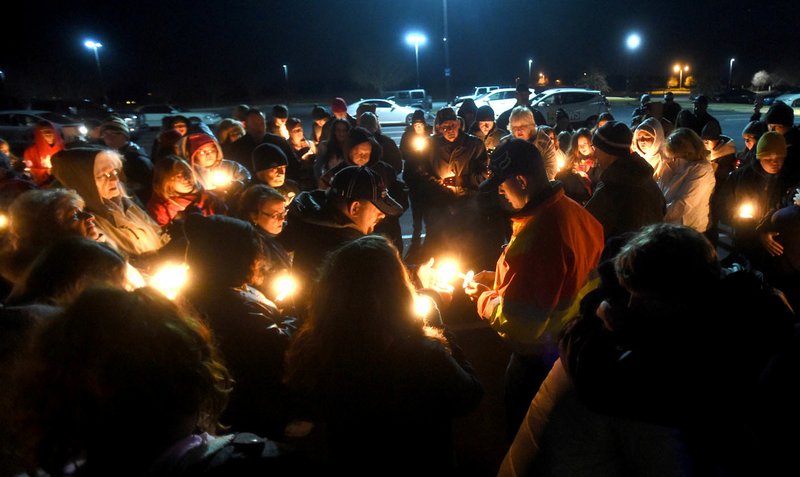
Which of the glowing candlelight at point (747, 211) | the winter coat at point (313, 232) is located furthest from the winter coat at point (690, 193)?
the winter coat at point (313, 232)

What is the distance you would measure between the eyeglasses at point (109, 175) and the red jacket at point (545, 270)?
11.2ft

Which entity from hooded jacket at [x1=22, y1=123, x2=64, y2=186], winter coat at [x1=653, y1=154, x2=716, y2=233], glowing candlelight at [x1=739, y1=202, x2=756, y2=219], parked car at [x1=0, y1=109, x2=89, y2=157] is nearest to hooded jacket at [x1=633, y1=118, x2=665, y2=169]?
winter coat at [x1=653, y1=154, x2=716, y2=233]

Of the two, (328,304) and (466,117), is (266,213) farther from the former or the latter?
(466,117)

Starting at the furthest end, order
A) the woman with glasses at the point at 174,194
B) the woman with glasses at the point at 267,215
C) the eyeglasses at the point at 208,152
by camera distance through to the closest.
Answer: the eyeglasses at the point at 208,152
the woman with glasses at the point at 174,194
the woman with glasses at the point at 267,215

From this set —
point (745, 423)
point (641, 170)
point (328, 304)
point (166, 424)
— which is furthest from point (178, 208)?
point (745, 423)

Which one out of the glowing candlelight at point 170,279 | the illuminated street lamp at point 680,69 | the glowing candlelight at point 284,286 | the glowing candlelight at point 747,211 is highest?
the illuminated street lamp at point 680,69

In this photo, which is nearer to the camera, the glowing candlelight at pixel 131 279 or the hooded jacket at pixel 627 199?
the glowing candlelight at pixel 131 279

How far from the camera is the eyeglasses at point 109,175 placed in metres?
3.95

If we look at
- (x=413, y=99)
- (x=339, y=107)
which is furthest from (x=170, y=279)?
(x=413, y=99)

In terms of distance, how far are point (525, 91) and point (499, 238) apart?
4.85 meters

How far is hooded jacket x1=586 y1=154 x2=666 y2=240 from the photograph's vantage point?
358 centimetres

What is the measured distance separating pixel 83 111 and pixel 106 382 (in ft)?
104

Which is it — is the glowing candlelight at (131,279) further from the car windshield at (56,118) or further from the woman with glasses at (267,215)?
the car windshield at (56,118)

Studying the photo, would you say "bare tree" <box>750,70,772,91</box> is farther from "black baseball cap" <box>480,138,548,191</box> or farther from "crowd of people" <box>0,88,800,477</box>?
"black baseball cap" <box>480,138,548,191</box>
